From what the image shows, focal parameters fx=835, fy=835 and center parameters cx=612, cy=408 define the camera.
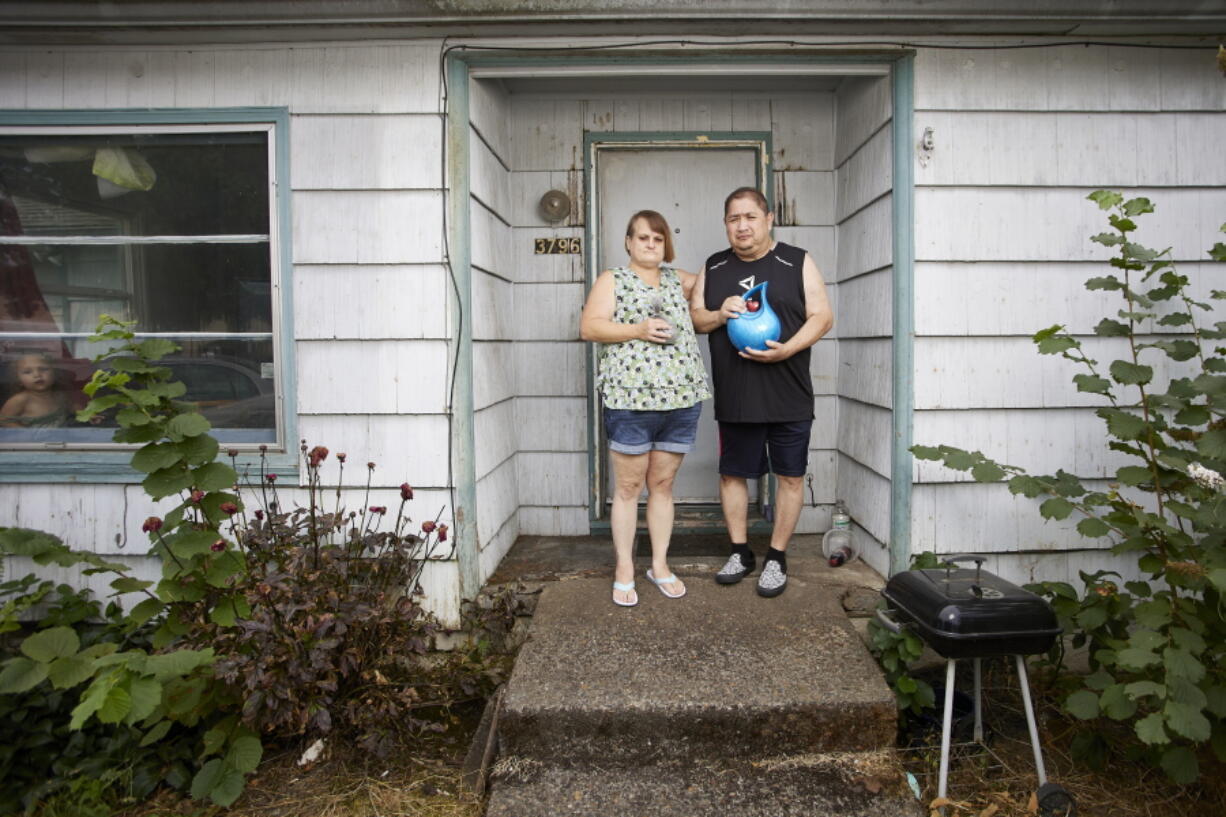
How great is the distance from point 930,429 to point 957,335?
1.23 feet

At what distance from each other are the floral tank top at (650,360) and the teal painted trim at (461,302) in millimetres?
555

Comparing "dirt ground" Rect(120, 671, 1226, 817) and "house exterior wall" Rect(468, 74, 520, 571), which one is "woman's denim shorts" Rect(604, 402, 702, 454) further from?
"dirt ground" Rect(120, 671, 1226, 817)

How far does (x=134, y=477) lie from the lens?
3.26 m

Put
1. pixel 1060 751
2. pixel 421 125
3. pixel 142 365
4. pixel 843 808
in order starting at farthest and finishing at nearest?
pixel 421 125
pixel 1060 751
pixel 142 365
pixel 843 808

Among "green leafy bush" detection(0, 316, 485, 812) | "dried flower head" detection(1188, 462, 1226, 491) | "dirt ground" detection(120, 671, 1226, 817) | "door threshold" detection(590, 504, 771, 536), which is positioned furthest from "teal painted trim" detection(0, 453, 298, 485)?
"dried flower head" detection(1188, 462, 1226, 491)

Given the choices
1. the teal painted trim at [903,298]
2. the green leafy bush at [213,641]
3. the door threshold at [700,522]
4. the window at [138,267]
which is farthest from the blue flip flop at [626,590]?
the window at [138,267]

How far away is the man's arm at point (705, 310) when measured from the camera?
9.93 feet

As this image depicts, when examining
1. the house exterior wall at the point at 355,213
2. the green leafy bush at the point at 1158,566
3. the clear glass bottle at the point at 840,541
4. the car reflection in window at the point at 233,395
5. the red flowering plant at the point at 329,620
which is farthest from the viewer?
the clear glass bottle at the point at 840,541

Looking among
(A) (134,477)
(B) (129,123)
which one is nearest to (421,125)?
(B) (129,123)

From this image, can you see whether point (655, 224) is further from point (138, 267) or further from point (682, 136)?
point (138, 267)

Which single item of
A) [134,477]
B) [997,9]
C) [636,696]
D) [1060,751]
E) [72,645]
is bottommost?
[1060,751]

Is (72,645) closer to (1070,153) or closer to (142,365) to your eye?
(142,365)

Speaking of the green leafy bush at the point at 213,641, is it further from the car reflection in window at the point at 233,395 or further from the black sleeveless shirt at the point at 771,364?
the black sleeveless shirt at the point at 771,364

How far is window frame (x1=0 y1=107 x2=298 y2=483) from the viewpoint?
3182 millimetres
